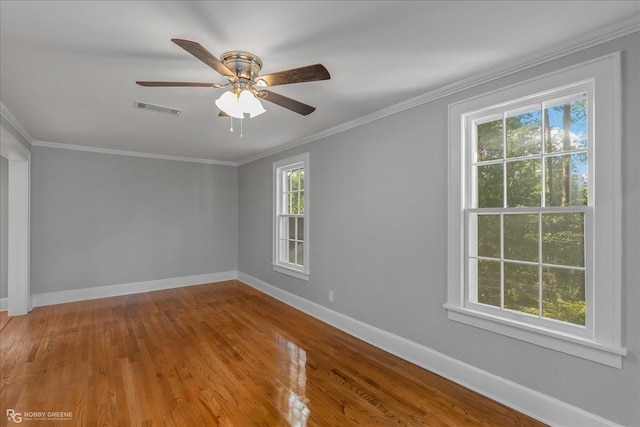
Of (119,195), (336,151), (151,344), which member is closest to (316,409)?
(151,344)

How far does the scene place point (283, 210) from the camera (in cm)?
507

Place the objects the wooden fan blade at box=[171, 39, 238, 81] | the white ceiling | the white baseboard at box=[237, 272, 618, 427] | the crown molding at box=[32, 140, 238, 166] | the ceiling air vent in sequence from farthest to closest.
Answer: the crown molding at box=[32, 140, 238, 166]
the ceiling air vent
the white baseboard at box=[237, 272, 618, 427]
the white ceiling
the wooden fan blade at box=[171, 39, 238, 81]

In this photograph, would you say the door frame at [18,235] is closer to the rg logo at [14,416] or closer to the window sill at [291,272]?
the rg logo at [14,416]

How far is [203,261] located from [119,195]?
6.09 ft

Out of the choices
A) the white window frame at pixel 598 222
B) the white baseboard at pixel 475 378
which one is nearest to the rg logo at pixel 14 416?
the white baseboard at pixel 475 378

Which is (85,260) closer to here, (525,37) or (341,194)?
(341,194)

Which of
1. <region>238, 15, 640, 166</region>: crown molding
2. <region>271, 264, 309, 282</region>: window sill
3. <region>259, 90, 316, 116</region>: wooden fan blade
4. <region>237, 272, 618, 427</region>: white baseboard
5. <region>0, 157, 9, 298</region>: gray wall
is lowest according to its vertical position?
<region>237, 272, 618, 427</region>: white baseboard

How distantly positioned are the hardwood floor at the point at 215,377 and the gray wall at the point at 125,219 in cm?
103

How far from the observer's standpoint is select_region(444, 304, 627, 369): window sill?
70.7 inches

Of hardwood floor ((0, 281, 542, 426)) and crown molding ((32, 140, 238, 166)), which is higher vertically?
crown molding ((32, 140, 238, 166))

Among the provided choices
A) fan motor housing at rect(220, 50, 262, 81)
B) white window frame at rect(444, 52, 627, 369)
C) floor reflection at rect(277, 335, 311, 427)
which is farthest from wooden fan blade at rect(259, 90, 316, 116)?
floor reflection at rect(277, 335, 311, 427)

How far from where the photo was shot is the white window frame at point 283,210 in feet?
14.2

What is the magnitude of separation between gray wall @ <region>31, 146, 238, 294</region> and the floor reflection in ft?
11.0

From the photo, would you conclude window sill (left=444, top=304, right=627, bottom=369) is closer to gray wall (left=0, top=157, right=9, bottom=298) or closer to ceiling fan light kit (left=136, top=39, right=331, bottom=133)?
ceiling fan light kit (left=136, top=39, right=331, bottom=133)
